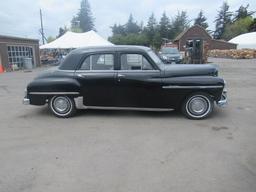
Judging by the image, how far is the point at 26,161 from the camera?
163 inches

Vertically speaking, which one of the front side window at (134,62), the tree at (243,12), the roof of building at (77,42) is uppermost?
the tree at (243,12)

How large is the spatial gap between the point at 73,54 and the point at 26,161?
3.19m

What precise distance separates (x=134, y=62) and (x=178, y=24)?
218 ft

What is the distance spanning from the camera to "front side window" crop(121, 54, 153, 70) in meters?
6.29

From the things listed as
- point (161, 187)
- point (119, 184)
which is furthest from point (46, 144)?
point (161, 187)

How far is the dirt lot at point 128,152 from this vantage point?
11.3 feet

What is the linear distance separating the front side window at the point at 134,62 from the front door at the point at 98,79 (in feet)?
0.87

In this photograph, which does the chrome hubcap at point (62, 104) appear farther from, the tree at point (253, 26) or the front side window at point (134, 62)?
the tree at point (253, 26)

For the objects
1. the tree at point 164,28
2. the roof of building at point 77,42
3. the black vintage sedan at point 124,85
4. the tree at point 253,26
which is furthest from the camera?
the tree at point 253,26

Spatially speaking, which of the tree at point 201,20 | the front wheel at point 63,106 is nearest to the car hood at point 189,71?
the front wheel at point 63,106

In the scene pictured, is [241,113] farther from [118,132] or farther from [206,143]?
[118,132]

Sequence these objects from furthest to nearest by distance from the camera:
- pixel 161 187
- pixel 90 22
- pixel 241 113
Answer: pixel 90 22 < pixel 241 113 < pixel 161 187

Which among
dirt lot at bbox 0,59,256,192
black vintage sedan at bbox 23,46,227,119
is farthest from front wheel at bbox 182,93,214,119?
dirt lot at bbox 0,59,256,192

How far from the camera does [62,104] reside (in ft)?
21.7
